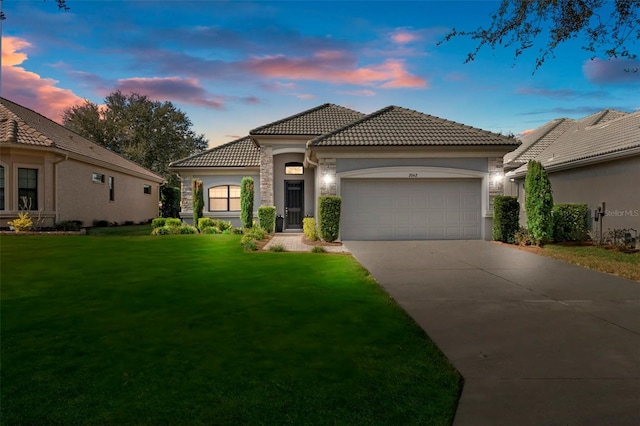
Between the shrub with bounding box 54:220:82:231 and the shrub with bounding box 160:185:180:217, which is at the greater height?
the shrub with bounding box 160:185:180:217

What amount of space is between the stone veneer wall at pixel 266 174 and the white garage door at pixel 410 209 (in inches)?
255

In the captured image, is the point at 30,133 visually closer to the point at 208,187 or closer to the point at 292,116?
the point at 208,187

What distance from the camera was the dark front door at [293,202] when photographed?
930 inches

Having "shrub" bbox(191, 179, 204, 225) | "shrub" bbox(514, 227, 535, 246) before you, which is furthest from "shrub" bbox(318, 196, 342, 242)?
"shrub" bbox(191, 179, 204, 225)

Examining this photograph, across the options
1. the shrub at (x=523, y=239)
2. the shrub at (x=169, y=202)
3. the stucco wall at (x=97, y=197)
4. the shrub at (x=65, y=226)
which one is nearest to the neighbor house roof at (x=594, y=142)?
the shrub at (x=523, y=239)

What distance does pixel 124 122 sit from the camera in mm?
47875

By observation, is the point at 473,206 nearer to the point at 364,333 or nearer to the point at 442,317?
the point at 442,317

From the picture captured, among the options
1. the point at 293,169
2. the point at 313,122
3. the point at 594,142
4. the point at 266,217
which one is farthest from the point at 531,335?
the point at 313,122

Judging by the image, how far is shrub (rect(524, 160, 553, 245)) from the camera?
1583 centimetres

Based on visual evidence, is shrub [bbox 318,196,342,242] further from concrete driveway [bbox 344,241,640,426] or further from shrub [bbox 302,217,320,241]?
concrete driveway [bbox 344,241,640,426]

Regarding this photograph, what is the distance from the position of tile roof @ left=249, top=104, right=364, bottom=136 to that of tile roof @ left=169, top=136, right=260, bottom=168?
2.87 metres

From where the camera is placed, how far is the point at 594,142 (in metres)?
19.1

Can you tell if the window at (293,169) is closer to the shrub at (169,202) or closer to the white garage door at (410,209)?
the white garage door at (410,209)

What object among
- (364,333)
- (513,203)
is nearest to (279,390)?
(364,333)
